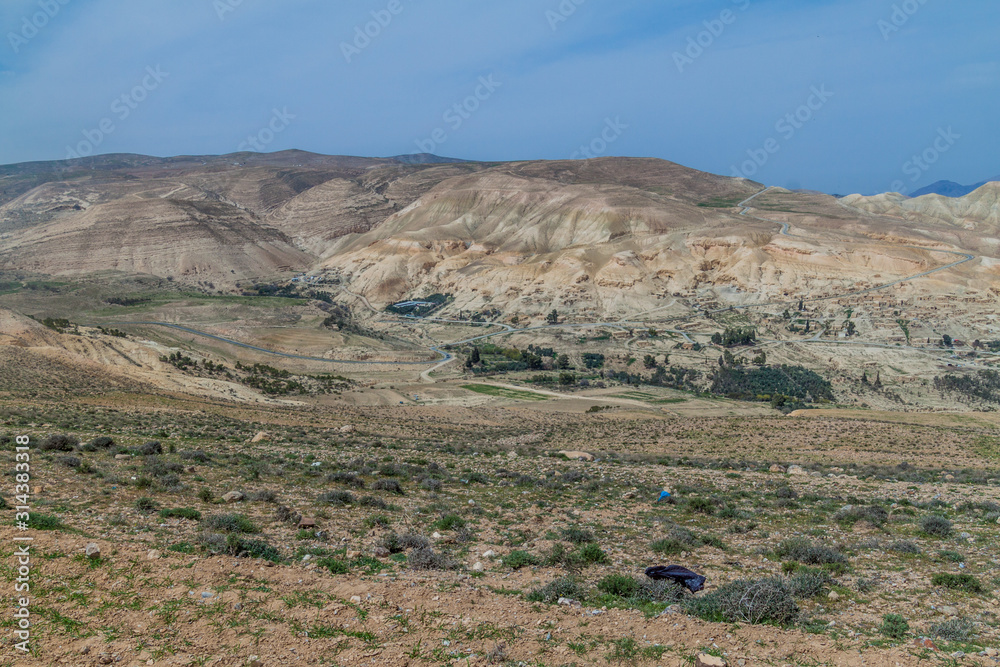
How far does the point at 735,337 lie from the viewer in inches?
3078

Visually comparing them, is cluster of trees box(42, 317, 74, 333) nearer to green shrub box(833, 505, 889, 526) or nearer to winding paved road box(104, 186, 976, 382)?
winding paved road box(104, 186, 976, 382)

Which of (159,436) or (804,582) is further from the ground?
(804,582)

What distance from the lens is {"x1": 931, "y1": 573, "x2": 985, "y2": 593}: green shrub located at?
29.2ft

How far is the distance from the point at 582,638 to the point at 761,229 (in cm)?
10962

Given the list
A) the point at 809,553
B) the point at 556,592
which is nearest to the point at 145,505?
the point at 556,592

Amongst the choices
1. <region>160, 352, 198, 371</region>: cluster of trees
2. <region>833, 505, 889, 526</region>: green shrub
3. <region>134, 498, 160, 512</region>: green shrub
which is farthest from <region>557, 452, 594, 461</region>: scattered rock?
<region>160, 352, 198, 371</region>: cluster of trees

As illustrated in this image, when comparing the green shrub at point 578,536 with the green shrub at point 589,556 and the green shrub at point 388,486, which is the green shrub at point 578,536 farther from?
the green shrub at point 388,486


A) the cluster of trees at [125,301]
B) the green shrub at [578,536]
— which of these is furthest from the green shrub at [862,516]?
the cluster of trees at [125,301]

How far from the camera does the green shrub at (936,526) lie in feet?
38.6

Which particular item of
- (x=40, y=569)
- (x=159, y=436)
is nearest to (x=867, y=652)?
(x=40, y=569)

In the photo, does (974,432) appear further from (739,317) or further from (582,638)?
(739,317)

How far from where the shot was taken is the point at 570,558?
995 cm

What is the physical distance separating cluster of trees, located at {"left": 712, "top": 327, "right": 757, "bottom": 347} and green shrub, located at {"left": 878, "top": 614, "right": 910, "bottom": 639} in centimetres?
7382

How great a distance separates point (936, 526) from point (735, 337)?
70.1 meters
